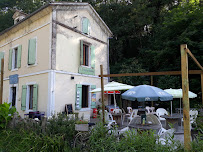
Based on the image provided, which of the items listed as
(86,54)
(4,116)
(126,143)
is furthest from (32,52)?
(126,143)

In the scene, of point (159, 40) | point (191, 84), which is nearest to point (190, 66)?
point (191, 84)

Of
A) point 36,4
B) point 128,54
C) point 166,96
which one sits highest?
point 36,4

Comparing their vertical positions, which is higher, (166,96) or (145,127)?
(166,96)

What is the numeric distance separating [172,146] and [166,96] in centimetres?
290

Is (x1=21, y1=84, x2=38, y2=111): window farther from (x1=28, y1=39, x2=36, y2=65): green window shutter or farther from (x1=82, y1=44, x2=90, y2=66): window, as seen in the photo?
(x1=82, y1=44, x2=90, y2=66): window

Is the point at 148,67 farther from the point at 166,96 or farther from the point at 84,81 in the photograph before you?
the point at 166,96

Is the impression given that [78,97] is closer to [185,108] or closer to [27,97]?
[27,97]

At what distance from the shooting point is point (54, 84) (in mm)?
9250

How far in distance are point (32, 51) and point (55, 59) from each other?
2015 mm

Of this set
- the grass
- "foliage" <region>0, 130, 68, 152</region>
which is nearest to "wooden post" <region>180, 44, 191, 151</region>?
the grass

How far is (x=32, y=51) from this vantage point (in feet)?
34.6

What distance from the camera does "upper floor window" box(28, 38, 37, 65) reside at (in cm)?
1037

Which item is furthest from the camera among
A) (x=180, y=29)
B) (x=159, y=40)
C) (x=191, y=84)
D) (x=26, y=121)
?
(x=159, y=40)

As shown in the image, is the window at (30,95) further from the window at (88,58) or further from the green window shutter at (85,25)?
the green window shutter at (85,25)
